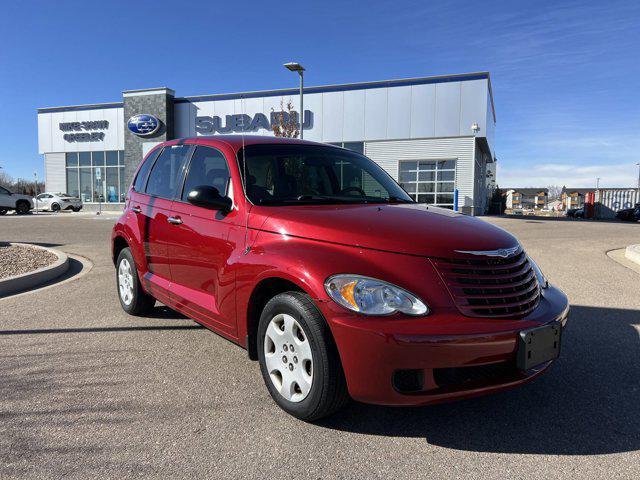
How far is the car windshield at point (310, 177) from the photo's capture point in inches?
135

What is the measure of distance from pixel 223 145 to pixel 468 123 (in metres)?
23.4

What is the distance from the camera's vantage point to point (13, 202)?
1097 inches

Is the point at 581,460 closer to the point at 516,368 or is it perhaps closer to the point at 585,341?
the point at 516,368

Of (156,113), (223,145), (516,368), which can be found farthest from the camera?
(156,113)

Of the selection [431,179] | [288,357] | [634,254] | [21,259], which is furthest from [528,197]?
[288,357]

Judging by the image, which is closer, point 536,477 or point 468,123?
point 536,477

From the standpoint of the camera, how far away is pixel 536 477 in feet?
7.47

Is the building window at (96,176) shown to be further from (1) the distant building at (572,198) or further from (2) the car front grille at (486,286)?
(1) the distant building at (572,198)

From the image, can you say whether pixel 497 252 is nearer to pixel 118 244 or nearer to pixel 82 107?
pixel 118 244

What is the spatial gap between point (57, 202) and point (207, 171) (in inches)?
1335

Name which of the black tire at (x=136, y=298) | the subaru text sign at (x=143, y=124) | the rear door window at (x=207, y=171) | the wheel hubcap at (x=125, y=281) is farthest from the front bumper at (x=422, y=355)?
the subaru text sign at (x=143, y=124)

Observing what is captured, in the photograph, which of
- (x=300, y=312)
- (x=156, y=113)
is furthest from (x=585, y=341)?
(x=156, y=113)

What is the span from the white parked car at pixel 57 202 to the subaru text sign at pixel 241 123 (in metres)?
10.8

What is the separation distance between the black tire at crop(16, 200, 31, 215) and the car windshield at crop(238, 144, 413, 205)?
30.1m
